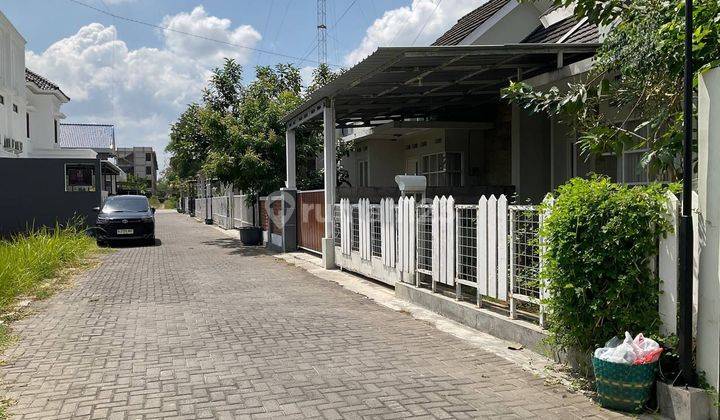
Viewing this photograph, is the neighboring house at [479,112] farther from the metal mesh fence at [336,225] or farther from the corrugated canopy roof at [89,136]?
the corrugated canopy roof at [89,136]

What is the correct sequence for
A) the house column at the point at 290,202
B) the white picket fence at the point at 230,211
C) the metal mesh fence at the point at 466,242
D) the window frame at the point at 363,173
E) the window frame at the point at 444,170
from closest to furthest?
the metal mesh fence at the point at 466,242 < the window frame at the point at 444,170 < the house column at the point at 290,202 < the window frame at the point at 363,173 < the white picket fence at the point at 230,211

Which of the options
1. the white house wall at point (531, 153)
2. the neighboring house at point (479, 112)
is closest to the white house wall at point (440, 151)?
the neighboring house at point (479, 112)

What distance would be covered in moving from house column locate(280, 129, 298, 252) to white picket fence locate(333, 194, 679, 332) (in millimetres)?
5526

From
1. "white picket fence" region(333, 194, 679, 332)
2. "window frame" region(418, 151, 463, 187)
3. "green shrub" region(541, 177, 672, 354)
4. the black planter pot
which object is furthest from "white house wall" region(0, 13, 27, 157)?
"green shrub" region(541, 177, 672, 354)

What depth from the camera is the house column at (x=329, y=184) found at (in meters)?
12.0

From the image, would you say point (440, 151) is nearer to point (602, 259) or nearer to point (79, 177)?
point (602, 259)

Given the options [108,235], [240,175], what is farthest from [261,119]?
[108,235]

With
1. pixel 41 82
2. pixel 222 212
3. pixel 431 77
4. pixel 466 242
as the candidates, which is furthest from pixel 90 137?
pixel 466 242

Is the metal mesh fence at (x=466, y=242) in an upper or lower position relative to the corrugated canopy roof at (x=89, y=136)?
lower

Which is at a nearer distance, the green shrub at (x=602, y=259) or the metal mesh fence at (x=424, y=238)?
the green shrub at (x=602, y=259)

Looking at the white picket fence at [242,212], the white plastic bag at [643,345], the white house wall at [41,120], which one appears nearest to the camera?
the white plastic bag at [643,345]

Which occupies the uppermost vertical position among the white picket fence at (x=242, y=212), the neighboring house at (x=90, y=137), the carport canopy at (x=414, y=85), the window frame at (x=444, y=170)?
the neighboring house at (x=90, y=137)

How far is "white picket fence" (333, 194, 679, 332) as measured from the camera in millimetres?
5461

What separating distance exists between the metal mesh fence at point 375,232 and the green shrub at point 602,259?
17.2 feet
